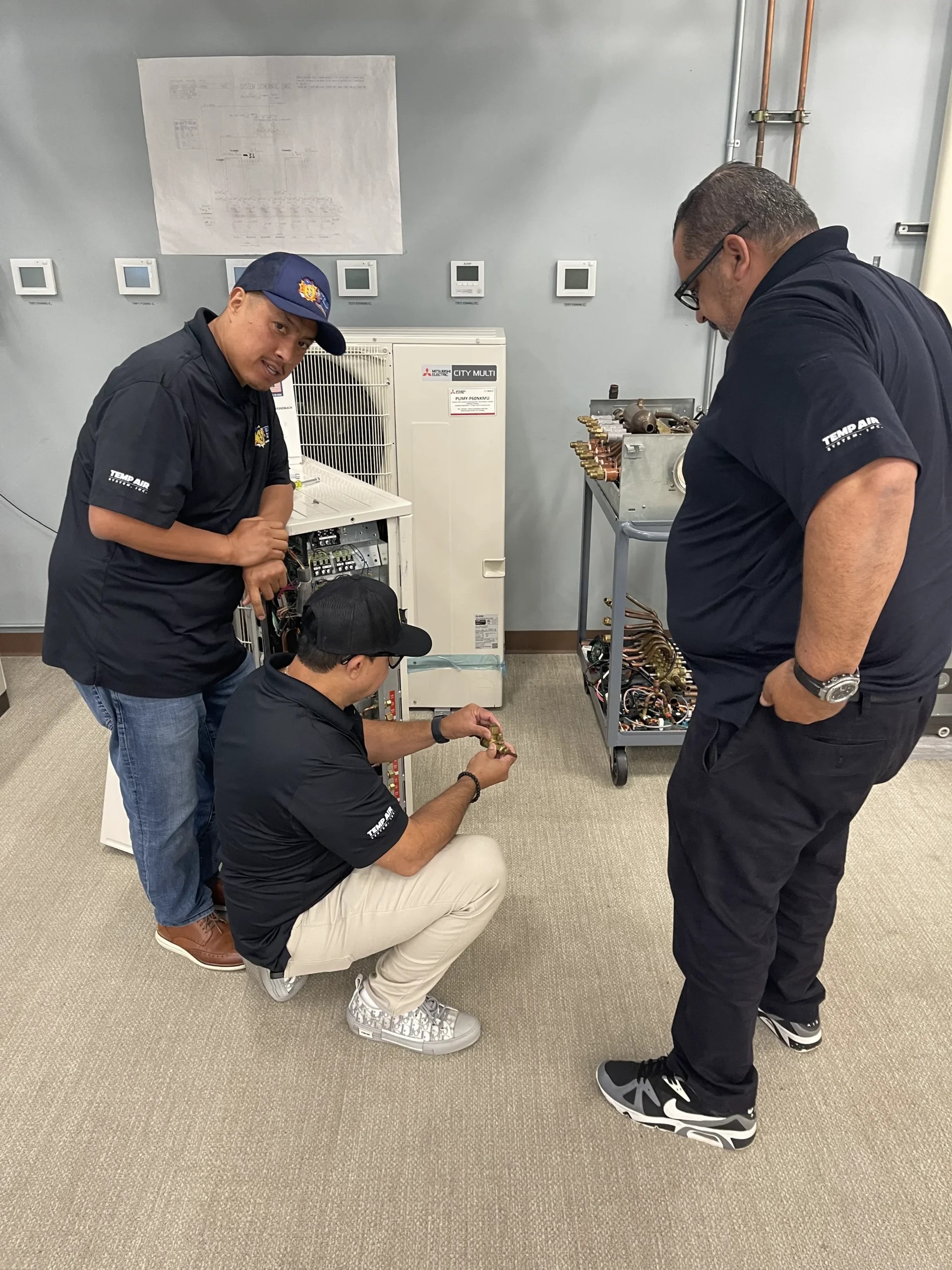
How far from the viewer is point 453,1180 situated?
1484 millimetres

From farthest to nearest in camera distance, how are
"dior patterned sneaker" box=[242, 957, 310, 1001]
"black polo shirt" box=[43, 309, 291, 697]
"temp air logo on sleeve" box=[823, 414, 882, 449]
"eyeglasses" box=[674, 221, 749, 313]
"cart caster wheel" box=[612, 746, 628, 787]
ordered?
"cart caster wheel" box=[612, 746, 628, 787] → "dior patterned sneaker" box=[242, 957, 310, 1001] → "black polo shirt" box=[43, 309, 291, 697] → "eyeglasses" box=[674, 221, 749, 313] → "temp air logo on sleeve" box=[823, 414, 882, 449]

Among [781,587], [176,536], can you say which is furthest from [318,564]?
[781,587]

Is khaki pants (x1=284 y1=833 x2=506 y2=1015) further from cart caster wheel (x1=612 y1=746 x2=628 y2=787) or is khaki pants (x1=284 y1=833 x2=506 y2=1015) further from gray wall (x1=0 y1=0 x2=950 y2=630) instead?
gray wall (x1=0 y1=0 x2=950 y2=630)

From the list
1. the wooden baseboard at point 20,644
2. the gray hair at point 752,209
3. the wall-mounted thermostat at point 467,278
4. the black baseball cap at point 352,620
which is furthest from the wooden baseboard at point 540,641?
the gray hair at point 752,209

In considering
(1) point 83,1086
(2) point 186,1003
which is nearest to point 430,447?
(2) point 186,1003

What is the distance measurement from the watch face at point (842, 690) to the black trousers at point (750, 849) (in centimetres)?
9

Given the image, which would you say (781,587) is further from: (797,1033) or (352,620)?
(797,1033)

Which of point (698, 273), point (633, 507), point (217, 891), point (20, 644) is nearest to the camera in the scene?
point (698, 273)

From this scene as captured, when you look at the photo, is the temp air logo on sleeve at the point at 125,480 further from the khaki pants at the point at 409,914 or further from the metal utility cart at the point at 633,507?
the metal utility cart at the point at 633,507

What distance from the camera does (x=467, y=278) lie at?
2900 millimetres

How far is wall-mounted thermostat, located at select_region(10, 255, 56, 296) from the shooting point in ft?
9.50

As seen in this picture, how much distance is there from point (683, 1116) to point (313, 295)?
5.19 ft

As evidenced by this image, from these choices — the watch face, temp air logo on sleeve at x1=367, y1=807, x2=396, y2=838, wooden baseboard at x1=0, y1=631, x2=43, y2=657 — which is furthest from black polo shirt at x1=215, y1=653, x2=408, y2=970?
wooden baseboard at x1=0, y1=631, x2=43, y2=657

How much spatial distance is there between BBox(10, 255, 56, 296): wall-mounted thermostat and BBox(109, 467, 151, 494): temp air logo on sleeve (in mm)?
1851
